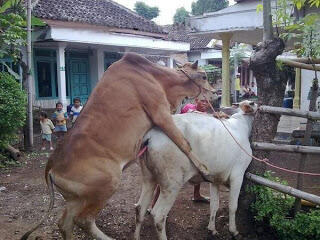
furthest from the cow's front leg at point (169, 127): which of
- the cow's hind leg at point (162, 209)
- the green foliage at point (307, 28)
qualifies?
the green foliage at point (307, 28)

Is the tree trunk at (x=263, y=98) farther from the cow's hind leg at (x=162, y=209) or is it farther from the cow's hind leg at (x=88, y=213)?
the cow's hind leg at (x=88, y=213)

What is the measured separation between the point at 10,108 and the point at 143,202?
5042 millimetres

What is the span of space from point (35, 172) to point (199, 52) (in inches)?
796

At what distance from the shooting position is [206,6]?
1718 inches

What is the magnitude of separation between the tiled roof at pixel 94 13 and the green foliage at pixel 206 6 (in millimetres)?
28570

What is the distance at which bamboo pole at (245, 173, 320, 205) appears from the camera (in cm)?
375

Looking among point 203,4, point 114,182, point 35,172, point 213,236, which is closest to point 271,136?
point 213,236

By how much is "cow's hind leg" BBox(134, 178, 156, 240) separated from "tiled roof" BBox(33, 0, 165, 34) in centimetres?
925

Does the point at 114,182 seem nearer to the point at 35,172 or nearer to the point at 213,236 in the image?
the point at 213,236

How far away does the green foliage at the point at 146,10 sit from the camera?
1374 inches

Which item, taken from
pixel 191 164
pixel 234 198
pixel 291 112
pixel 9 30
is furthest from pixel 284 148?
pixel 9 30

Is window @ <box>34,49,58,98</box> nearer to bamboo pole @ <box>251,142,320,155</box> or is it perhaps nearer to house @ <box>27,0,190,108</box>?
house @ <box>27,0,190,108</box>

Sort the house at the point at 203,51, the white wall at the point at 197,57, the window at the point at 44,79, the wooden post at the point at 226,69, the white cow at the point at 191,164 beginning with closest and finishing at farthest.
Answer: the white cow at the point at 191,164
the wooden post at the point at 226,69
the window at the point at 44,79
the house at the point at 203,51
the white wall at the point at 197,57

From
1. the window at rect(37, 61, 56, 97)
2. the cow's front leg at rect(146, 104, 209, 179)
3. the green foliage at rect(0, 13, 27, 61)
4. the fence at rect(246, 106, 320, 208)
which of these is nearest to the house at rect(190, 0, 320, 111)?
the window at rect(37, 61, 56, 97)
